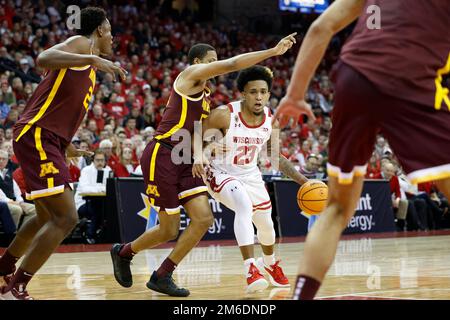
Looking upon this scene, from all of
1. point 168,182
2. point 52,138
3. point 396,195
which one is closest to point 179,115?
point 168,182

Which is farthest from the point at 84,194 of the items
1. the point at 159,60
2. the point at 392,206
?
the point at 159,60

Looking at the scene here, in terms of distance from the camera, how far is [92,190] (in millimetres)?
12305

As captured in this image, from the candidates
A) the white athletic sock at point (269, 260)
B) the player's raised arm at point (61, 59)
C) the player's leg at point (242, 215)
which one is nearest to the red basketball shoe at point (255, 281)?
the player's leg at point (242, 215)

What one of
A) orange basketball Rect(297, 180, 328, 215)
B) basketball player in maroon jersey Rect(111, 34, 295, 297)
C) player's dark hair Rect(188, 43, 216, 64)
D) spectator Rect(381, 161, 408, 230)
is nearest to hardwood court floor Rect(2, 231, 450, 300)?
basketball player in maroon jersey Rect(111, 34, 295, 297)

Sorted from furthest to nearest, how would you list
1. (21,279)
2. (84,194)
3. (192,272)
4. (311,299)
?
(84,194)
(192,272)
(21,279)
(311,299)

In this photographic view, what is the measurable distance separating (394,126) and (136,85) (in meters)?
15.7

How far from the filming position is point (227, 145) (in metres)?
6.95

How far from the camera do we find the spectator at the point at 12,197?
11602 millimetres

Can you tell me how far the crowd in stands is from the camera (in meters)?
14.1

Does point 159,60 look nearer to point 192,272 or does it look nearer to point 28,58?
point 28,58

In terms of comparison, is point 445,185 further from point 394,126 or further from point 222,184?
point 222,184

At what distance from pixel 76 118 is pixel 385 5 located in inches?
109

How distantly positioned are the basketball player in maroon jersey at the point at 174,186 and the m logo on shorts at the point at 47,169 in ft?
3.77

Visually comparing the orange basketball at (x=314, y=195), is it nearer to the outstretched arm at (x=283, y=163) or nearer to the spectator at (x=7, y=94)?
the outstretched arm at (x=283, y=163)
